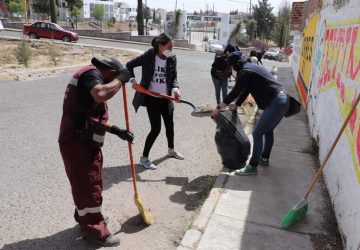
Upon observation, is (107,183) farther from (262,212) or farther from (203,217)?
(262,212)

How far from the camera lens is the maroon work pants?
10.6 ft

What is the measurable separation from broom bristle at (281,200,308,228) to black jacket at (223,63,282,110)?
4.83 ft

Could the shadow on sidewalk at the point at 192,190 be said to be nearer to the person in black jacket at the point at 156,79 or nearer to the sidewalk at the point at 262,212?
the sidewalk at the point at 262,212

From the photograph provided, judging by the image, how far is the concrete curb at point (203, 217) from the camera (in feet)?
11.5

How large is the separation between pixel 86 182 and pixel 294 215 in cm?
204

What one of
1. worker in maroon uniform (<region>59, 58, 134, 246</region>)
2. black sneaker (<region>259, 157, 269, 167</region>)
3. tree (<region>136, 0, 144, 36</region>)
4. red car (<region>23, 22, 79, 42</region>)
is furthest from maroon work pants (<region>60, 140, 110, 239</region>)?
tree (<region>136, 0, 144, 36</region>)

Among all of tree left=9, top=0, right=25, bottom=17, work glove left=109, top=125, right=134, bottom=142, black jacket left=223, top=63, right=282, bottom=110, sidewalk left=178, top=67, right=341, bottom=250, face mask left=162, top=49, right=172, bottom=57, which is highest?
tree left=9, top=0, right=25, bottom=17

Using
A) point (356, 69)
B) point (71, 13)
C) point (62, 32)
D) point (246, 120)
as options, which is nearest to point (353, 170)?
point (356, 69)

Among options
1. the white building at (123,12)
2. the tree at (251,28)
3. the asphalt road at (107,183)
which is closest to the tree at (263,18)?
the tree at (251,28)

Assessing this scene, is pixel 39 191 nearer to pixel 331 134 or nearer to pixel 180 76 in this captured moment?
pixel 331 134

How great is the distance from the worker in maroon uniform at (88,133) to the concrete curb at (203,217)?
0.66 m

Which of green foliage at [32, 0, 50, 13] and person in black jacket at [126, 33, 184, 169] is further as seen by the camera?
green foliage at [32, 0, 50, 13]

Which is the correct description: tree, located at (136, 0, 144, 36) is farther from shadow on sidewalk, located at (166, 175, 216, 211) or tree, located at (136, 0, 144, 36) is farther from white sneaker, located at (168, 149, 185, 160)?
shadow on sidewalk, located at (166, 175, 216, 211)

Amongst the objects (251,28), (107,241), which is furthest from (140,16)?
(107,241)
